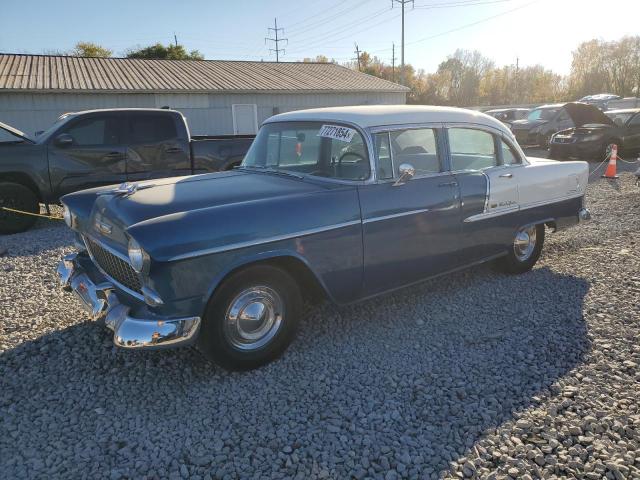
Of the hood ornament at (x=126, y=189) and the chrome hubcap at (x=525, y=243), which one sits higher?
the hood ornament at (x=126, y=189)

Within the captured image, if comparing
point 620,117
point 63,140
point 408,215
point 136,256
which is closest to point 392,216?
point 408,215

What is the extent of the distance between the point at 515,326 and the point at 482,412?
1.31 meters

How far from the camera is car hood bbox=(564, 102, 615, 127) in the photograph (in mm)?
14570

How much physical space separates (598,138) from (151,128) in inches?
485

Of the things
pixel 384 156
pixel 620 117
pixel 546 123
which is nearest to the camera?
pixel 384 156

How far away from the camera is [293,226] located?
10.4ft

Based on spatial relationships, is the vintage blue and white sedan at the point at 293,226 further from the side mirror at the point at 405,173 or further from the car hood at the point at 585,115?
the car hood at the point at 585,115

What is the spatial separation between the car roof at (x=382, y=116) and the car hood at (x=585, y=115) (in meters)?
12.5

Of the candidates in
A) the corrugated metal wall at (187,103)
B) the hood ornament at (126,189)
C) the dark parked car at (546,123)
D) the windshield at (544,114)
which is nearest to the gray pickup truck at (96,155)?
the hood ornament at (126,189)

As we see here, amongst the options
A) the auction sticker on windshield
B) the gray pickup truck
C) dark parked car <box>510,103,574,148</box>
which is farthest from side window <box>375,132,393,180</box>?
dark parked car <box>510,103,574,148</box>

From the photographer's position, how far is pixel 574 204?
17.3ft

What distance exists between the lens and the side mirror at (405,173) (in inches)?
142

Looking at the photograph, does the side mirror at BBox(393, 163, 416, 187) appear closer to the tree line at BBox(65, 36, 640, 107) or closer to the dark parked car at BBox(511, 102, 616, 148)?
the dark parked car at BBox(511, 102, 616, 148)

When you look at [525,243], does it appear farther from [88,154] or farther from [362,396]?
[88,154]
